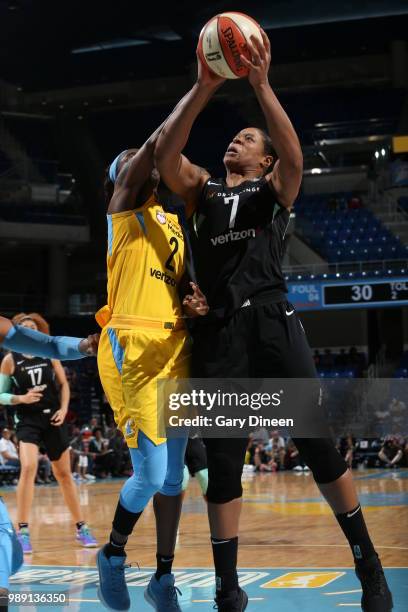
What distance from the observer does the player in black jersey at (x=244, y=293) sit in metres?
3.59

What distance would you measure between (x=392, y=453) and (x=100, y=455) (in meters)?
6.08

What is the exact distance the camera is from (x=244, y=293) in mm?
3775

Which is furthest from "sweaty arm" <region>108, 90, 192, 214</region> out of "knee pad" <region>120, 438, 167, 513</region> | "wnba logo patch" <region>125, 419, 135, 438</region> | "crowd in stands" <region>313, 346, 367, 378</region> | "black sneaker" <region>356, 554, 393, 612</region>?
"crowd in stands" <region>313, 346, 367, 378</region>

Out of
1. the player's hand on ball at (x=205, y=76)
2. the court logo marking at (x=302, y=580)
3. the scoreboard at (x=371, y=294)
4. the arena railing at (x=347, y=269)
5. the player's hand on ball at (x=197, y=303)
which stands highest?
the arena railing at (x=347, y=269)

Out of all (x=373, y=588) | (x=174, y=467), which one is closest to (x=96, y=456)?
(x=174, y=467)

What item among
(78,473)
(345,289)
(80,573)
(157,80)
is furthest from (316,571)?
(157,80)

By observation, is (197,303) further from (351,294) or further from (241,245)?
(351,294)

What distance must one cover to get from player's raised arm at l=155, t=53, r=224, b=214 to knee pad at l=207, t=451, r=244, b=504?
118cm

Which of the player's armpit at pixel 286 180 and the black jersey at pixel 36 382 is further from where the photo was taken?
the black jersey at pixel 36 382

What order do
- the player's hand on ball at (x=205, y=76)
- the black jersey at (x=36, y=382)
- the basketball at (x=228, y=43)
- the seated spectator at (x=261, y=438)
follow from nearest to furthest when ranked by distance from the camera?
the basketball at (x=228, y=43) < the player's hand on ball at (x=205, y=76) < the black jersey at (x=36, y=382) < the seated spectator at (x=261, y=438)

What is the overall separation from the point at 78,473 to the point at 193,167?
15.0 m

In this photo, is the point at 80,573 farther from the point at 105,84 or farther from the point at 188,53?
the point at 105,84

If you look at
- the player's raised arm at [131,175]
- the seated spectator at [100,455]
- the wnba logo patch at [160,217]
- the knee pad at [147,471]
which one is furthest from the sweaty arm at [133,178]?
the seated spectator at [100,455]

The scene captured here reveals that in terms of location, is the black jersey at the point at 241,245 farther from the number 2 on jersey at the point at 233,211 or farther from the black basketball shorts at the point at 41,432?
the black basketball shorts at the point at 41,432
